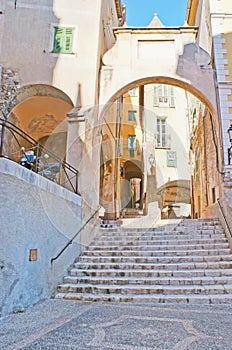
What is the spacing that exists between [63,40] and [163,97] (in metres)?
10.6

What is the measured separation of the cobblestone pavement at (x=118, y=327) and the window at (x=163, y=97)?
15365 mm

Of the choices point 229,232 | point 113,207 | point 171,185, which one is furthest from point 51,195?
point 171,185

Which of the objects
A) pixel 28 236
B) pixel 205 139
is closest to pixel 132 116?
pixel 205 139

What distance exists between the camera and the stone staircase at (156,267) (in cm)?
475

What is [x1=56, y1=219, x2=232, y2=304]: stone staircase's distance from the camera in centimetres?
475

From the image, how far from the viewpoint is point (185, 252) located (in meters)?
6.12

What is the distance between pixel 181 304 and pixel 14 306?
8.31 feet

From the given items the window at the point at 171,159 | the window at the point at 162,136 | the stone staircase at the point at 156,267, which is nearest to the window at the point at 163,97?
the window at the point at 162,136

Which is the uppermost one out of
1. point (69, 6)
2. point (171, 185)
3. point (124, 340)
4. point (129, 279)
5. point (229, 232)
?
point (69, 6)

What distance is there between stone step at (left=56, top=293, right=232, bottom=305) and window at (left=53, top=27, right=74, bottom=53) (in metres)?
7.26

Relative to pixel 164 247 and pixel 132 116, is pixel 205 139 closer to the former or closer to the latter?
pixel 164 247

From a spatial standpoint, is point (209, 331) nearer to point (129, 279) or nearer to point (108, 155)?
point (129, 279)

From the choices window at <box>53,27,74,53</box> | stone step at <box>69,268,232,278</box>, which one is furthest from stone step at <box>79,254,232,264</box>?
window at <box>53,27,74,53</box>

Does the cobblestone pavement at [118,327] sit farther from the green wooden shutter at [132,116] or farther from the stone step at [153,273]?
the green wooden shutter at [132,116]
